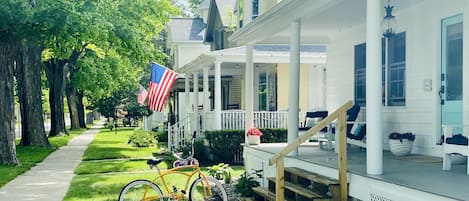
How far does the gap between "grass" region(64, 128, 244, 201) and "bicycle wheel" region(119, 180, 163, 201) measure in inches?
34.0

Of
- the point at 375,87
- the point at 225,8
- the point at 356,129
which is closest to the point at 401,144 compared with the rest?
the point at 356,129

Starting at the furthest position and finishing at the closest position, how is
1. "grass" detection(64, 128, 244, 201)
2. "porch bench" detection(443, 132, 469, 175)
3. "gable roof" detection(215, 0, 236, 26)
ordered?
"gable roof" detection(215, 0, 236, 26), "grass" detection(64, 128, 244, 201), "porch bench" detection(443, 132, 469, 175)

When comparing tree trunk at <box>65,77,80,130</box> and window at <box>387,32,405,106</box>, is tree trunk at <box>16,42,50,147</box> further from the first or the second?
window at <box>387,32,405,106</box>

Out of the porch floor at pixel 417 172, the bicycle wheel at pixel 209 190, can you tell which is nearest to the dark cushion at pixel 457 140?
the porch floor at pixel 417 172

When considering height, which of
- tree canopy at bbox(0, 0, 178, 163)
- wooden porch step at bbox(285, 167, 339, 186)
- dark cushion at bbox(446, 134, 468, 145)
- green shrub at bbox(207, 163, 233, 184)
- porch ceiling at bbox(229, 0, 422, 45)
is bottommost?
green shrub at bbox(207, 163, 233, 184)

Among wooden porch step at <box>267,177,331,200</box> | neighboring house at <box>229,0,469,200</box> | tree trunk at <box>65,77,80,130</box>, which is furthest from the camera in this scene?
tree trunk at <box>65,77,80,130</box>

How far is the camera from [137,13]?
22219 mm

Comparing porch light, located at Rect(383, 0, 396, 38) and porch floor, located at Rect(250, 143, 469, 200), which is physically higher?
porch light, located at Rect(383, 0, 396, 38)

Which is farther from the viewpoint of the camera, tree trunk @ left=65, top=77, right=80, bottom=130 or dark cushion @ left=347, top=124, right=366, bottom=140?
tree trunk @ left=65, top=77, right=80, bottom=130

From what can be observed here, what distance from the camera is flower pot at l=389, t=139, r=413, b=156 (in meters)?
8.26

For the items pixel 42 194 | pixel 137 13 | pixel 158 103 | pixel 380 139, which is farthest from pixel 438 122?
pixel 137 13

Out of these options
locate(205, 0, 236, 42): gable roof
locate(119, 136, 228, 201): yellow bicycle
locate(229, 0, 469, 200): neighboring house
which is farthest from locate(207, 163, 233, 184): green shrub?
locate(205, 0, 236, 42): gable roof

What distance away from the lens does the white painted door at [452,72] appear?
7.68 m

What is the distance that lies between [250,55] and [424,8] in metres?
4.70
